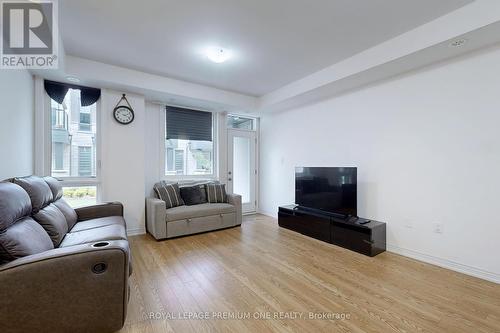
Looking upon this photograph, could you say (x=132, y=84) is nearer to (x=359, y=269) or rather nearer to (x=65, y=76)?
(x=65, y=76)

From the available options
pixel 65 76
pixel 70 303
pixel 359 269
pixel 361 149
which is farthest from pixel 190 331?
pixel 65 76

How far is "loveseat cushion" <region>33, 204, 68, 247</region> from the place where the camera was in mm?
2027

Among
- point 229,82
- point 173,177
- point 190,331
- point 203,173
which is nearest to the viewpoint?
point 190,331

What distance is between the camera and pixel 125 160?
388 cm

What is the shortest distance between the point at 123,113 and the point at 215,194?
6.95 ft

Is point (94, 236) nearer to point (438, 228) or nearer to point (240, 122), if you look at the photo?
point (438, 228)

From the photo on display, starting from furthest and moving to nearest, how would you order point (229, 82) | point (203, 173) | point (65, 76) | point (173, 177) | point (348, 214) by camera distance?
point (203, 173) < point (173, 177) < point (229, 82) < point (348, 214) < point (65, 76)

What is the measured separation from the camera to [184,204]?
4266mm

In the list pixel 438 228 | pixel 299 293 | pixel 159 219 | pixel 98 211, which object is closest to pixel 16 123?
pixel 98 211

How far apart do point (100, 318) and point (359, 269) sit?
2.51m

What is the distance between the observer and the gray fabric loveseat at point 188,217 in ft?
12.0

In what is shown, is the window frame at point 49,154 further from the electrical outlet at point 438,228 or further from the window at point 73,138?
the electrical outlet at point 438,228

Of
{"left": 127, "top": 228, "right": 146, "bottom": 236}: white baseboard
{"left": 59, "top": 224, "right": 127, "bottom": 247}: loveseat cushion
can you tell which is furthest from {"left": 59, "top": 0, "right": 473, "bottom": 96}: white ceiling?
{"left": 127, "top": 228, "right": 146, "bottom": 236}: white baseboard

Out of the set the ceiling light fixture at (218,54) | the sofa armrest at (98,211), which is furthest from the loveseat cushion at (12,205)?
the ceiling light fixture at (218,54)
